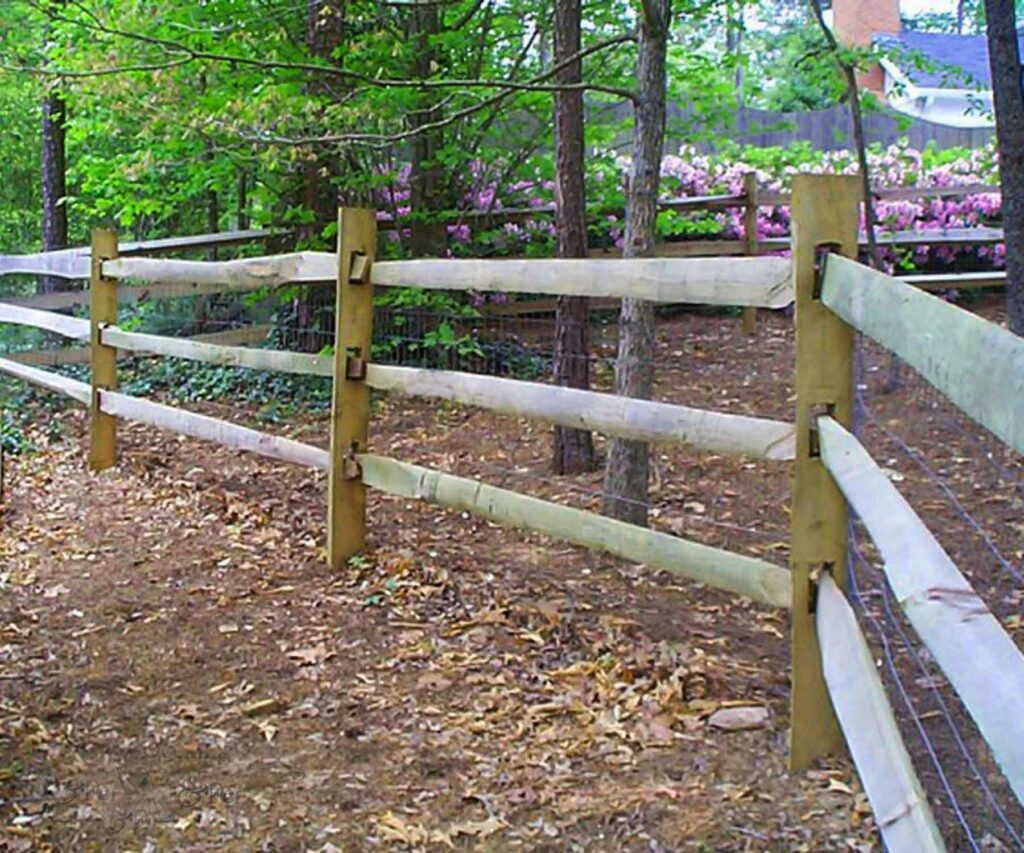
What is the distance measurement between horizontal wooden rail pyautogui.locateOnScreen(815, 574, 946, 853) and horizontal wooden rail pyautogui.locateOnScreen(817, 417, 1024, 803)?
403 millimetres

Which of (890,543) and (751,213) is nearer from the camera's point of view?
(890,543)

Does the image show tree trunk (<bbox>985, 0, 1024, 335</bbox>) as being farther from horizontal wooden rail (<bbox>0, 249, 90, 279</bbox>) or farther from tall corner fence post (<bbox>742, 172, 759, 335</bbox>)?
horizontal wooden rail (<bbox>0, 249, 90, 279</bbox>)

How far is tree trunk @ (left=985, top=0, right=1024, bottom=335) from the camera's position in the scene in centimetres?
602

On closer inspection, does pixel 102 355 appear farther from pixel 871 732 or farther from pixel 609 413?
pixel 871 732

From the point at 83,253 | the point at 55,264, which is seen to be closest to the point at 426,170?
the point at 83,253

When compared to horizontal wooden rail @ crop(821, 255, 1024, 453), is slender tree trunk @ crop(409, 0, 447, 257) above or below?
above

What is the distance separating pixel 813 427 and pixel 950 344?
1.33m

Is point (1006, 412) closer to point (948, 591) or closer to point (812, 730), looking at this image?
point (948, 591)

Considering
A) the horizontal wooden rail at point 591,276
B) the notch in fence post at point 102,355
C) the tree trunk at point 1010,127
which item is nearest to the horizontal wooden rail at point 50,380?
the notch in fence post at point 102,355

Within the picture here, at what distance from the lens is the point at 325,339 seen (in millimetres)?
9617

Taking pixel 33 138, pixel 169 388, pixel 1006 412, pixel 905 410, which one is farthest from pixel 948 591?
pixel 33 138

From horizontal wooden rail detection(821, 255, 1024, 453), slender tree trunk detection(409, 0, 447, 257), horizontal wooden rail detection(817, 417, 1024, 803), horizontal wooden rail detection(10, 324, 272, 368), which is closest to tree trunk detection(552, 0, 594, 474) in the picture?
slender tree trunk detection(409, 0, 447, 257)

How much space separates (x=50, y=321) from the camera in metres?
8.28

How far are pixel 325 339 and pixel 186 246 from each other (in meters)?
1.56
